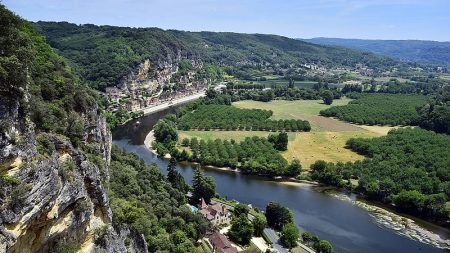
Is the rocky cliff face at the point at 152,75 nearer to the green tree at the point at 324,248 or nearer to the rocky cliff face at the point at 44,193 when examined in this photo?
the green tree at the point at 324,248

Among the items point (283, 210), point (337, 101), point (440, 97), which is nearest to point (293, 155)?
point (283, 210)

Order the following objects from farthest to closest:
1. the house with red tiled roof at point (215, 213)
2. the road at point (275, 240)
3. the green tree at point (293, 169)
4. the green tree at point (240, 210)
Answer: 1. the green tree at point (293, 169)
2. the green tree at point (240, 210)
3. the house with red tiled roof at point (215, 213)
4. the road at point (275, 240)

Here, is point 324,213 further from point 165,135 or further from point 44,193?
point 44,193

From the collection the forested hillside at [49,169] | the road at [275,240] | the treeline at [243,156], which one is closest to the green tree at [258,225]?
the road at [275,240]

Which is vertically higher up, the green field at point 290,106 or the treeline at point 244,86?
the treeline at point 244,86

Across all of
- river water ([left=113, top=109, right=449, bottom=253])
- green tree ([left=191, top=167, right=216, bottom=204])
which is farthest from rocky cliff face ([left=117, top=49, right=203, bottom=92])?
green tree ([left=191, top=167, right=216, bottom=204])

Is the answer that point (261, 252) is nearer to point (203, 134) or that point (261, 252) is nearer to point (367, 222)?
point (367, 222)

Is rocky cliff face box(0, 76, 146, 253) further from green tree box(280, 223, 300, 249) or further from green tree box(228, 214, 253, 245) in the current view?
green tree box(280, 223, 300, 249)
